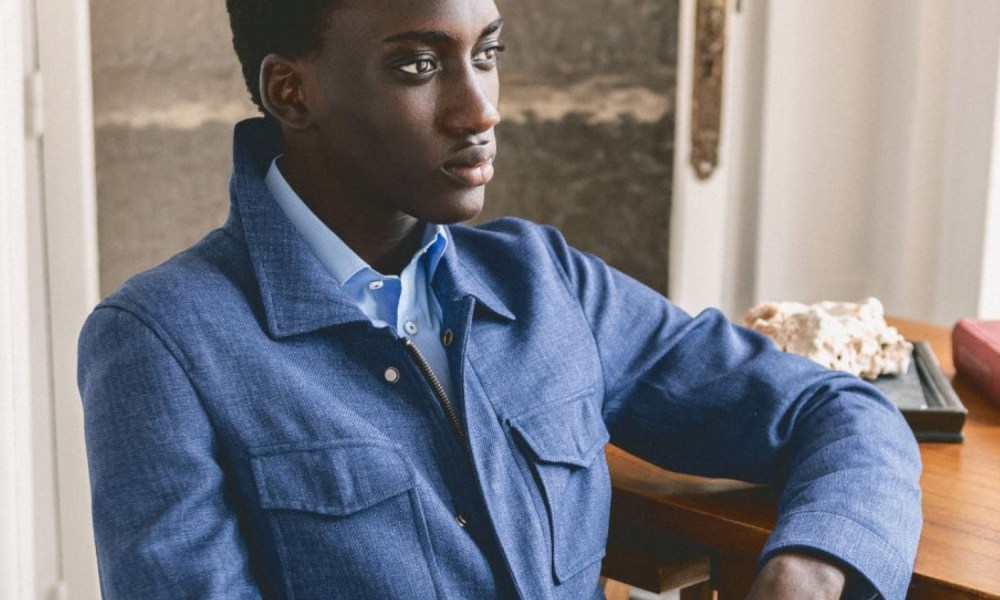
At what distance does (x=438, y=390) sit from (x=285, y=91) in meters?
0.31

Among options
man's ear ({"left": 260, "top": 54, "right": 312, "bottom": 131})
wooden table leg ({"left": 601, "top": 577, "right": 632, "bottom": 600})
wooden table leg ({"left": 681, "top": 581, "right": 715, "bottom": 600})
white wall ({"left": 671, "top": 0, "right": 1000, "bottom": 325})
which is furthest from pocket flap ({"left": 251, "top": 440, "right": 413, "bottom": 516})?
white wall ({"left": 671, "top": 0, "right": 1000, "bottom": 325})

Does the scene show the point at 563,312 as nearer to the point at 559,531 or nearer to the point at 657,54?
the point at 559,531

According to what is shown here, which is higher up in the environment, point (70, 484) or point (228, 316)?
point (228, 316)

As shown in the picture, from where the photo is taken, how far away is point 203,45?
215cm

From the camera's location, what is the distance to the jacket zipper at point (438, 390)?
41.2 inches

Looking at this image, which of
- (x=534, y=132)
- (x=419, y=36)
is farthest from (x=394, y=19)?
(x=534, y=132)

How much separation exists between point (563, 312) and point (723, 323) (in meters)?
0.21

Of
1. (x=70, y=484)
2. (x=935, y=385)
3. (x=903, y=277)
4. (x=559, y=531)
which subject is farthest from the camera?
(x=903, y=277)

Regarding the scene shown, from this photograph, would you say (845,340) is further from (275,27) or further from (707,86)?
(707,86)

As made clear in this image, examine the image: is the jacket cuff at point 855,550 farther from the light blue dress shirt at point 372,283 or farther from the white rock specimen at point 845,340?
the white rock specimen at point 845,340

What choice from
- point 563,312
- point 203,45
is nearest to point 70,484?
point 203,45

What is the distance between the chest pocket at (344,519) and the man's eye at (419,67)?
1.08ft

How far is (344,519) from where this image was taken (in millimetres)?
978

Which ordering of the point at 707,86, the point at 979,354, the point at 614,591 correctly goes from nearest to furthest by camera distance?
the point at 979,354 → the point at 614,591 → the point at 707,86
